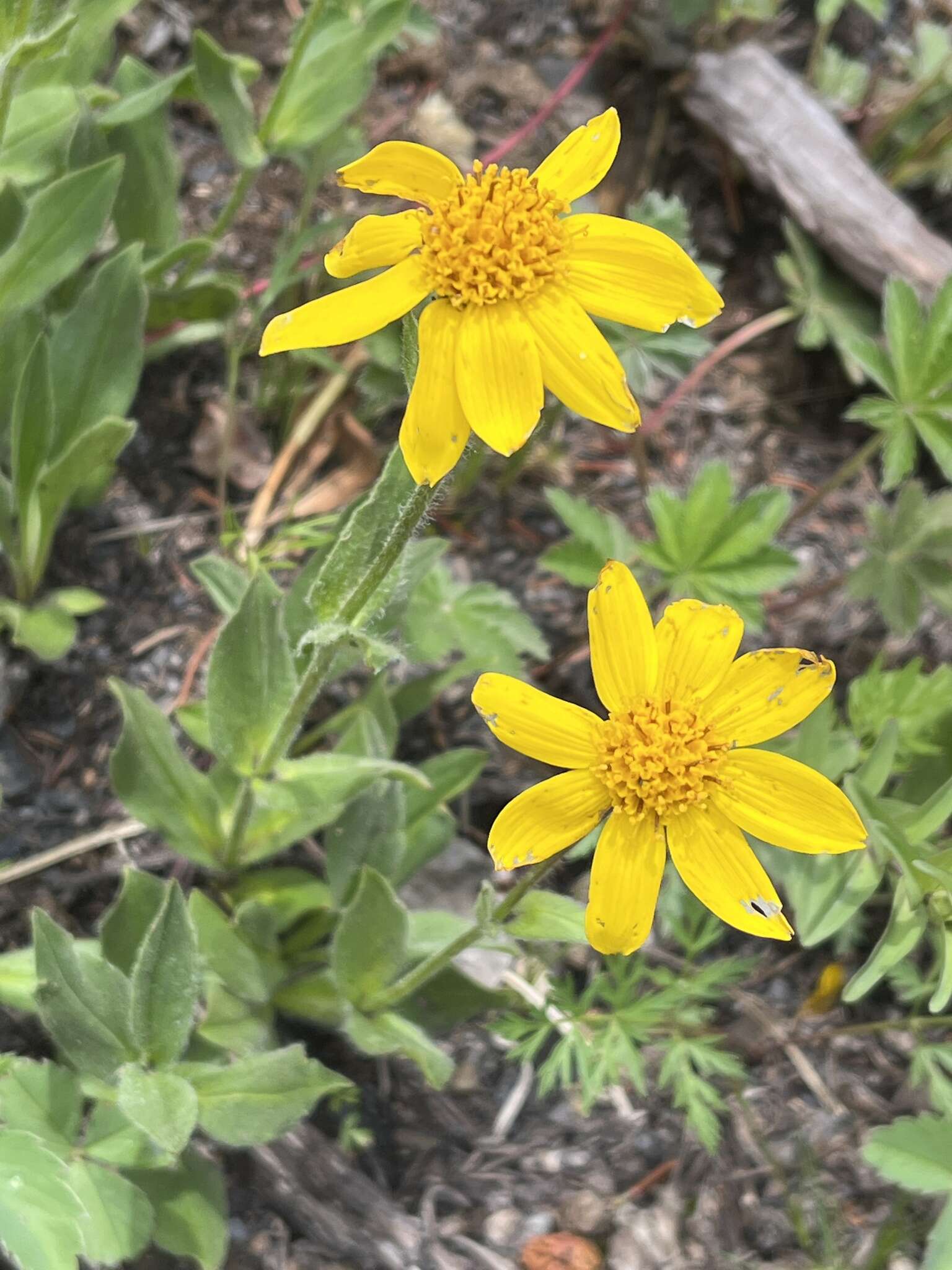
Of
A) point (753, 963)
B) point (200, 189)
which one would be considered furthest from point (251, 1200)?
point (200, 189)

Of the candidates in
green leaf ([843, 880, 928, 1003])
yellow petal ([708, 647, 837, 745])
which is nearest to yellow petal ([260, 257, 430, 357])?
yellow petal ([708, 647, 837, 745])

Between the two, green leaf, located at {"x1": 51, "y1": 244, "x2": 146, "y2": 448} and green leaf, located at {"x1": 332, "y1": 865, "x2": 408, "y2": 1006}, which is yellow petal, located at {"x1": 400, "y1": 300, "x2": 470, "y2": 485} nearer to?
green leaf, located at {"x1": 332, "y1": 865, "x2": 408, "y2": 1006}

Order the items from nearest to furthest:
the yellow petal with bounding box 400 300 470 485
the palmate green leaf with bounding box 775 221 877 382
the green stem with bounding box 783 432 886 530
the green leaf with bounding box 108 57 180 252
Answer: the yellow petal with bounding box 400 300 470 485 → the green leaf with bounding box 108 57 180 252 → the green stem with bounding box 783 432 886 530 → the palmate green leaf with bounding box 775 221 877 382

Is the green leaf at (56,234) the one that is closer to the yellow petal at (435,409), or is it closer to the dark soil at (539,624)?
the dark soil at (539,624)

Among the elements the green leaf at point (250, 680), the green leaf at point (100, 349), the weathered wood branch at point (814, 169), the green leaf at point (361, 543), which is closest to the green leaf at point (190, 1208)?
the green leaf at point (250, 680)

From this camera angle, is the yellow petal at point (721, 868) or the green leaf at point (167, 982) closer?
the yellow petal at point (721, 868)

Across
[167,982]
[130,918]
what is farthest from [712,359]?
[167,982]
